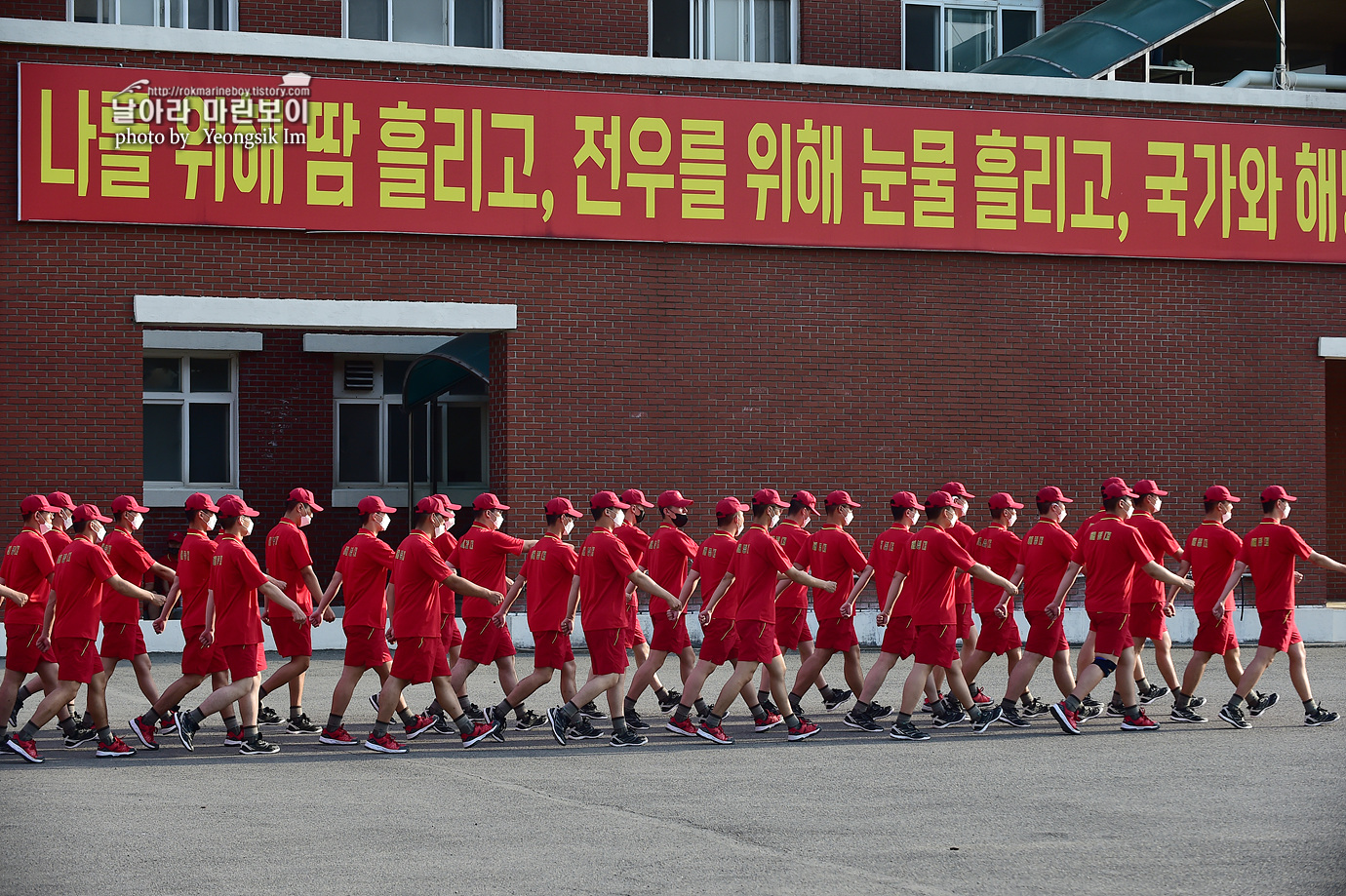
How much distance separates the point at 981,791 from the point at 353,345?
51.8ft

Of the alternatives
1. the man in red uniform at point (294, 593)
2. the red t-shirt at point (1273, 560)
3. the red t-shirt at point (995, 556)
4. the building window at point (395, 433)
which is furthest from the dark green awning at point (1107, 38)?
the man in red uniform at point (294, 593)

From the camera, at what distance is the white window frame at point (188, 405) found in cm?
2200

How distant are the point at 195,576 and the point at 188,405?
39.1 ft

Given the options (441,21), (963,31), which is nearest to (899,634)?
(441,21)

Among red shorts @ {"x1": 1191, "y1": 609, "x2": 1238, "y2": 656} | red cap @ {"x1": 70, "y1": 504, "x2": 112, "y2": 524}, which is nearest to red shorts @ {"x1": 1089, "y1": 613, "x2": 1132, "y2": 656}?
red shorts @ {"x1": 1191, "y1": 609, "x2": 1238, "y2": 656}

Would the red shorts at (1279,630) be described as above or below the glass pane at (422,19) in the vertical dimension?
below

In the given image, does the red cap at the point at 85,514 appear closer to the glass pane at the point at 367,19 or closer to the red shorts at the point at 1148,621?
the red shorts at the point at 1148,621

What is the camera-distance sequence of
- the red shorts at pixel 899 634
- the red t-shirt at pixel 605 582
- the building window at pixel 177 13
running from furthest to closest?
the building window at pixel 177 13 < the red shorts at pixel 899 634 < the red t-shirt at pixel 605 582

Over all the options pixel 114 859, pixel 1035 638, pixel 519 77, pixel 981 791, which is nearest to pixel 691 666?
pixel 1035 638

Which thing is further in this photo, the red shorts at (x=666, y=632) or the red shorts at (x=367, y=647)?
the red shorts at (x=666, y=632)

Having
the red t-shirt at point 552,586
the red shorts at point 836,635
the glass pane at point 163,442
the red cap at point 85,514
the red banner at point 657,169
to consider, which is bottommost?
Answer: the red shorts at point 836,635

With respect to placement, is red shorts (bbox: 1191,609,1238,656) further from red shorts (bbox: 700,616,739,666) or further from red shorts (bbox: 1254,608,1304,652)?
red shorts (bbox: 700,616,739,666)

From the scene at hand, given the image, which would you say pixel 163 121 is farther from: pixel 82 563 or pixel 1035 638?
pixel 1035 638

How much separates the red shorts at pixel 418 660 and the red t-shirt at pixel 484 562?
0.85 m
